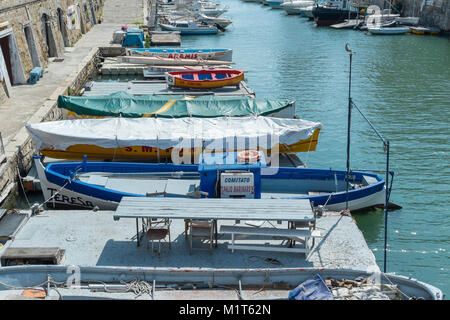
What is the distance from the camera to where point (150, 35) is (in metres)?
53.5

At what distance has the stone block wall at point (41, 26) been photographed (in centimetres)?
2866

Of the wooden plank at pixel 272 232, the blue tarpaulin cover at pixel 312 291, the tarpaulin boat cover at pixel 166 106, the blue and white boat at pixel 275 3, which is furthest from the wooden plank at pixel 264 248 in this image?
the blue and white boat at pixel 275 3

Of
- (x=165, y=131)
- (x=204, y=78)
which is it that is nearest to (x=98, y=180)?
(x=165, y=131)

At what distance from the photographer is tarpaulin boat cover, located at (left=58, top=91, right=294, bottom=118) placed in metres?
21.9

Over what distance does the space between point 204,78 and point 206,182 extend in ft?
56.3

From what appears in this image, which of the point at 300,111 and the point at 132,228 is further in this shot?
the point at 300,111

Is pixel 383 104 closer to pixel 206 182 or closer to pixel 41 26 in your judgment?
pixel 206 182

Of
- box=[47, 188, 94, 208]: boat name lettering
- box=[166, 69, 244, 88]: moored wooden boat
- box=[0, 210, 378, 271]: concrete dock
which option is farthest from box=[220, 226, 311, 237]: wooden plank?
box=[166, 69, 244, 88]: moored wooden boat

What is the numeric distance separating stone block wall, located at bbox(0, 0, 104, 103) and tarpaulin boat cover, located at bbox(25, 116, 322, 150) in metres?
6.91

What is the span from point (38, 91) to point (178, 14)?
4915 cm

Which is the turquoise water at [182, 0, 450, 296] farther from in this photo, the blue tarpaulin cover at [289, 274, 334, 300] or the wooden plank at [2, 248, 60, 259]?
the wooden plank at [2, 248, 60, 259]
